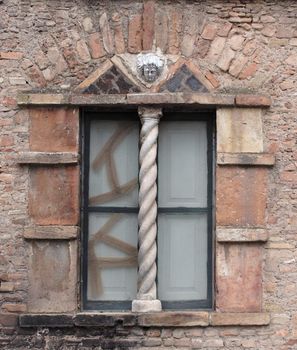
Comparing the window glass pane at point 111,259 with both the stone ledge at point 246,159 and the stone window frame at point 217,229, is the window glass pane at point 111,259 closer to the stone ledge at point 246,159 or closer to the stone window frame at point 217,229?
the stone window frame at point 217,229

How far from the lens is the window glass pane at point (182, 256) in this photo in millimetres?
5715

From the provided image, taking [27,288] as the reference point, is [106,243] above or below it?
above

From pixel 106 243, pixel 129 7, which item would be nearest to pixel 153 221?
pixel 106 243

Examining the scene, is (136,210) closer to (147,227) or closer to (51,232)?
(147,227)

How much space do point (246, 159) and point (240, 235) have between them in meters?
0.59

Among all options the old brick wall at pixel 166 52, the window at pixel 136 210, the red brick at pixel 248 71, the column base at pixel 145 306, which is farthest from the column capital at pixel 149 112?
the column base at pixel 145 306

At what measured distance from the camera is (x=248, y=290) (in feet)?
18.2

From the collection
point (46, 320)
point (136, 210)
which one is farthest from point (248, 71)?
point (46, 320)

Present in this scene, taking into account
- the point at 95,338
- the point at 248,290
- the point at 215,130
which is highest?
the point at 215,130

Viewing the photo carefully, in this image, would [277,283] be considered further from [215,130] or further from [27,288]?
[27,288]

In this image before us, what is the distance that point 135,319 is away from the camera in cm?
547

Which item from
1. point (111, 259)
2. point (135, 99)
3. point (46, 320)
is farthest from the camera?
point (111, 259)

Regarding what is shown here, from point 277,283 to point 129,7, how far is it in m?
2.44

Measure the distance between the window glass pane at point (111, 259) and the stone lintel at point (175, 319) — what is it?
0.29 m
